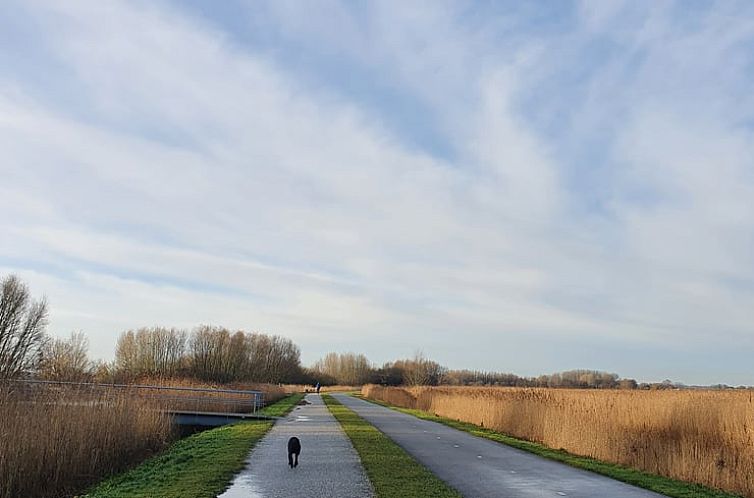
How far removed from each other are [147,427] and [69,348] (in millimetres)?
30817

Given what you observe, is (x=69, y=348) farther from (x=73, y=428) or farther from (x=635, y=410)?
(x=635, y=410)

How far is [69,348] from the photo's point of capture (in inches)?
1849

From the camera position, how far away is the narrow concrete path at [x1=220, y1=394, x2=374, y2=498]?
10250 millimetres

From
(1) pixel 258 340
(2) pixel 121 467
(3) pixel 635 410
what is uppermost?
(1) pixel 258 340

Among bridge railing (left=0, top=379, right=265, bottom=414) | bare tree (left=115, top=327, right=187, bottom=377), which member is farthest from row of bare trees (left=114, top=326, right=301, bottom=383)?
bridge railing (left=0, top=379, right=265, bottom=414)

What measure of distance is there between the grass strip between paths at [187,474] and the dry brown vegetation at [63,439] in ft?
2.68

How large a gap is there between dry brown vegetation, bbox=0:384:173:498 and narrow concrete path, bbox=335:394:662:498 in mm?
7364

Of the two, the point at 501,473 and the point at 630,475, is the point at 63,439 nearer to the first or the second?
the point at 501,473

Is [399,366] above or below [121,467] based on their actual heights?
above

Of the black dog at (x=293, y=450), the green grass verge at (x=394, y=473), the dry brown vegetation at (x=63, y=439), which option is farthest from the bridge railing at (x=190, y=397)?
the black dog at (x=293, y=450)

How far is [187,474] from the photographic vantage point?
12.2m

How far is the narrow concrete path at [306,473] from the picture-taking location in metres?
10.2

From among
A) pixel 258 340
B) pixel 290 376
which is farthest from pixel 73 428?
pixel 290 376

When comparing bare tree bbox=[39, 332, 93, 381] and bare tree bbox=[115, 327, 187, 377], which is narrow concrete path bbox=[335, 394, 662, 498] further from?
bare tree bbox=[115, 327, 187, 377]
